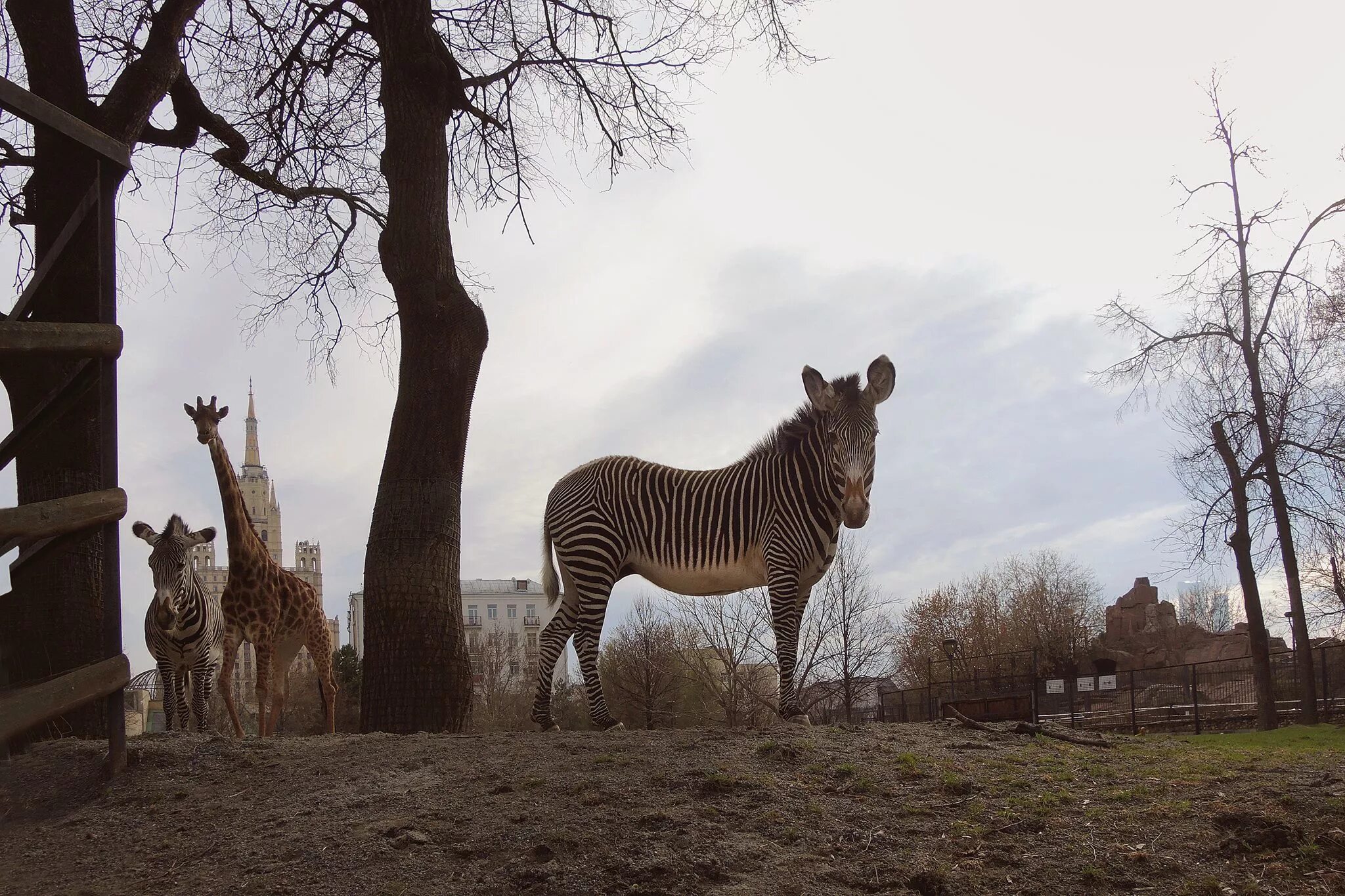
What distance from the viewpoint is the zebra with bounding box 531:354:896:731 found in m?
7.83

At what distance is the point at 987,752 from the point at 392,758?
3.68 m

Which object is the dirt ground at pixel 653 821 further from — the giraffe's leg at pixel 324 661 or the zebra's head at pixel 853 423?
the giraffe's leg at pixel 324 661

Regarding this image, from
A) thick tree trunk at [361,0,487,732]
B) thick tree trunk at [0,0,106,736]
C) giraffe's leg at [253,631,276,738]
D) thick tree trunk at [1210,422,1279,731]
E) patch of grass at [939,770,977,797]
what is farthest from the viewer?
thick tree trunk at [1210,422,1279,731]

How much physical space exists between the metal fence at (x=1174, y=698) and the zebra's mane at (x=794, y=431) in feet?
33.3

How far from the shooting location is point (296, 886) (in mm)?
3771

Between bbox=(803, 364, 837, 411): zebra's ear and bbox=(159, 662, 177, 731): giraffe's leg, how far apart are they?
21.4ft

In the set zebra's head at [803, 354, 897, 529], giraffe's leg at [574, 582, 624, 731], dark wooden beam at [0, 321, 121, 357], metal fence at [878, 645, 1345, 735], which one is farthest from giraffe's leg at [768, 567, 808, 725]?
metal fence at [878, 645, 1345, 735]

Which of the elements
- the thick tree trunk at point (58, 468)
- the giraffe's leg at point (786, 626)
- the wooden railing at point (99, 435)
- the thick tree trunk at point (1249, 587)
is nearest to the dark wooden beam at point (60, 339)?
the wooden railing at point (99, 435)

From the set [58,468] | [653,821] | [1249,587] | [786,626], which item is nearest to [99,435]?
[58,468]

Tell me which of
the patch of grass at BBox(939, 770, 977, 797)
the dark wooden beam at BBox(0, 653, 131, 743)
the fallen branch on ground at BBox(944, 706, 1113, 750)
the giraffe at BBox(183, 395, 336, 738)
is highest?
the giraffe at BBox(183, 395, 336, 738)

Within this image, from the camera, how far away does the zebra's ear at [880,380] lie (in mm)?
8133

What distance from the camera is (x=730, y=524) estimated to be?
8289 mm

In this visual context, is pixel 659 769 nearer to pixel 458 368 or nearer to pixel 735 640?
pixel 458 368

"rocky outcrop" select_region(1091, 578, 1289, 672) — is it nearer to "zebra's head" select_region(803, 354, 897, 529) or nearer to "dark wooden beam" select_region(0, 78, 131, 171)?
"zebra's head" select_region(803, 354, 897, 529)
